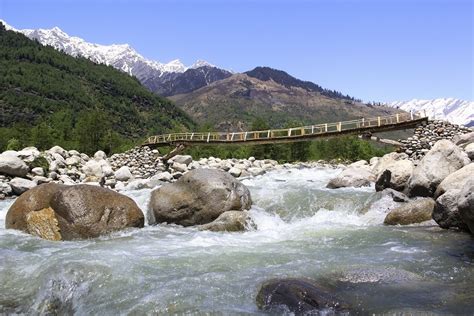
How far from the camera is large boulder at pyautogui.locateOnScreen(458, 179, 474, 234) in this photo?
11.3 metres

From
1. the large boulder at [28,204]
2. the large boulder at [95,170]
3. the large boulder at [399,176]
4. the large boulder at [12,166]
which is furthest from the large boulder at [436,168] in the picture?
the large boulder at [95,170]

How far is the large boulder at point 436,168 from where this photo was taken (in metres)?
16.8

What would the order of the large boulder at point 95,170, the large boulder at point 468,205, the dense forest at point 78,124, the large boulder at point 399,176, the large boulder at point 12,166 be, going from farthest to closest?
the dense forest at point 78,124, the large boulder at point 95,170, the large boulder at point 12,166, the large boulder at point 399,176, the large boulder at point 468,205

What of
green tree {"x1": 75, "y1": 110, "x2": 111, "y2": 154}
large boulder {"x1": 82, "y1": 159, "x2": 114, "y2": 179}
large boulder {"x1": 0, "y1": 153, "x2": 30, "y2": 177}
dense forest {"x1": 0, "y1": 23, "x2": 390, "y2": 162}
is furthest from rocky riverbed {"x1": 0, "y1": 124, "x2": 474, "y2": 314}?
dense forest {"x1": 0, "y1": 23, "x2": 390, "y2": 162}

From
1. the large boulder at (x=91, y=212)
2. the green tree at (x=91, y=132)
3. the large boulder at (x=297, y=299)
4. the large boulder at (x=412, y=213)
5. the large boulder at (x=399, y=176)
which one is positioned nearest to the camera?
the large boulder at (x=297, y=299)

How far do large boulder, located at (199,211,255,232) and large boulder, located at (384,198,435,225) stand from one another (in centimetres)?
485

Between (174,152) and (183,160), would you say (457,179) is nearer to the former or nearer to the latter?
(183,160)

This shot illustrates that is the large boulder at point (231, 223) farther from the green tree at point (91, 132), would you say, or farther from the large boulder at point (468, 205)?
the green tree at point (91, 132)

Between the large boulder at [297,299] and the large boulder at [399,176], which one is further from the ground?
the large boulder at [399,176]

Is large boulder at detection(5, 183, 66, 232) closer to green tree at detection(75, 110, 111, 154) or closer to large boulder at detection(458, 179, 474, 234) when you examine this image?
large boulder at detection(458, 179, 474, 234)

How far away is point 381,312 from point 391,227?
796 cm

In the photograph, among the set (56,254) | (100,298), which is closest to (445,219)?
(100,298)

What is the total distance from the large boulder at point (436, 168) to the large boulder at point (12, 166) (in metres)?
22.8

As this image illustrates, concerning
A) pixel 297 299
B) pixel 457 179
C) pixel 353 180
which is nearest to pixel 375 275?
pixel 297 299
